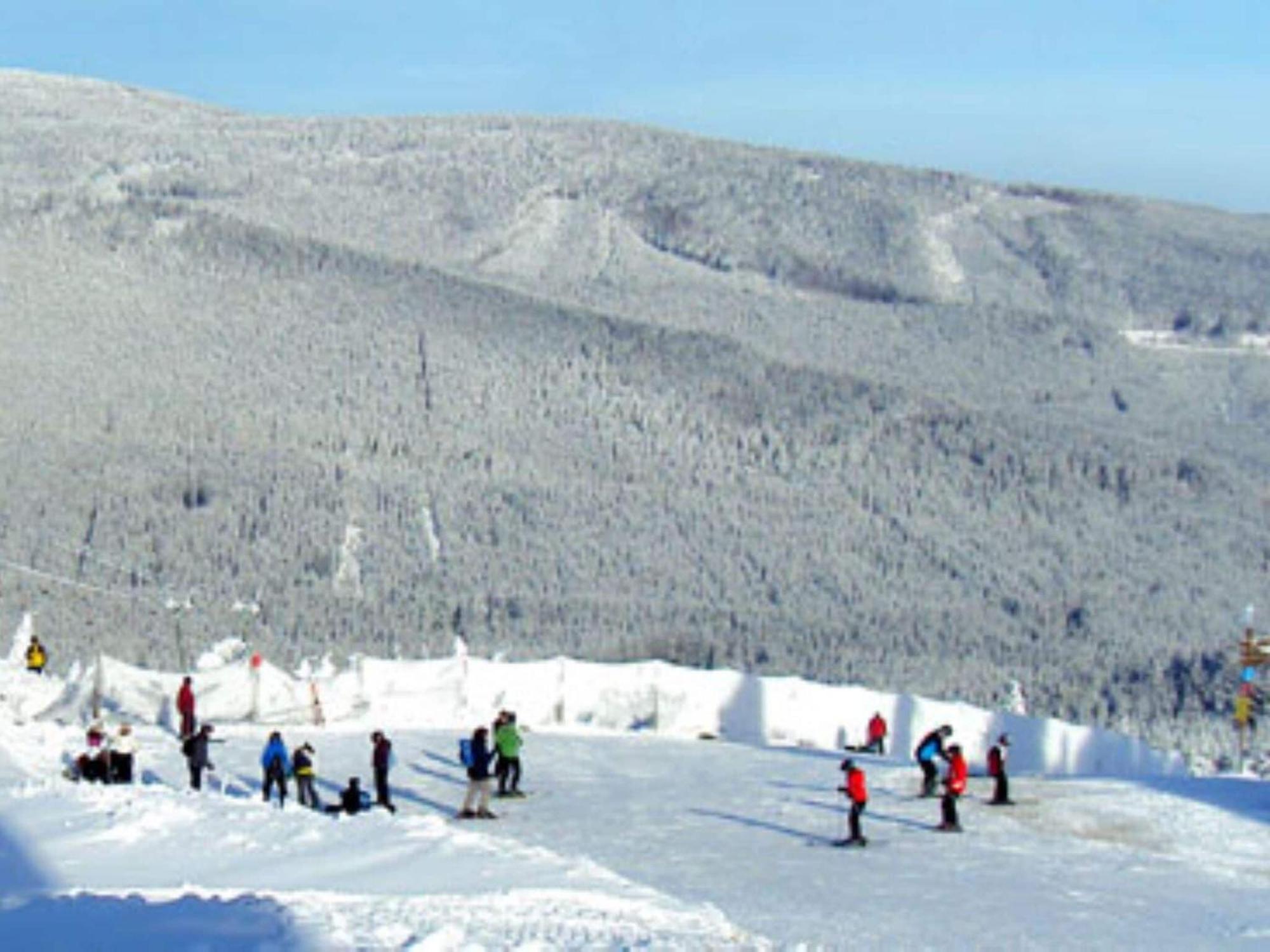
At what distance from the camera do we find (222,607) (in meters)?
86.9

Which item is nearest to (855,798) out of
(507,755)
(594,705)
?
(507,755)

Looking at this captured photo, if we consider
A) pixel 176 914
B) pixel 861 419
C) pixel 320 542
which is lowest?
pixel 176 914

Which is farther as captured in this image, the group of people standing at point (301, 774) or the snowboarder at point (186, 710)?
the snowboarder at point (186, 710)

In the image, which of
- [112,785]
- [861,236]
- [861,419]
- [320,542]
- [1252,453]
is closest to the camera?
[112,785]

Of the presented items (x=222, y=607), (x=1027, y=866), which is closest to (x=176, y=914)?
(x=1027, y=866)

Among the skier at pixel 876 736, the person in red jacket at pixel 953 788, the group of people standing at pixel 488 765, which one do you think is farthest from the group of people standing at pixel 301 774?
the skier at pixel 876 736

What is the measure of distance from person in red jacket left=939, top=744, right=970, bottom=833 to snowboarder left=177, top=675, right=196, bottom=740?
34.2 ft

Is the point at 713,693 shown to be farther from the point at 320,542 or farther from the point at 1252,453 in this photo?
the point at 1252,453

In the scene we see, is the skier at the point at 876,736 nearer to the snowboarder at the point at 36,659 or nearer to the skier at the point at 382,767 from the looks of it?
the skier at the point at 382,767

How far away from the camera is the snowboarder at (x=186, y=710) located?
121 feet

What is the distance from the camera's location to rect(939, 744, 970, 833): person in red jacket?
102 feet

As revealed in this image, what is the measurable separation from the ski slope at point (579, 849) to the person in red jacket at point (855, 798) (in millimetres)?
250

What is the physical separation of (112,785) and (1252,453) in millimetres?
132870

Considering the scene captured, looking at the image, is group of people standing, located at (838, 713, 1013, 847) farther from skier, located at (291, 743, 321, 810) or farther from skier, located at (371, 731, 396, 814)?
skier, located at (291, 743, 321, 810)
